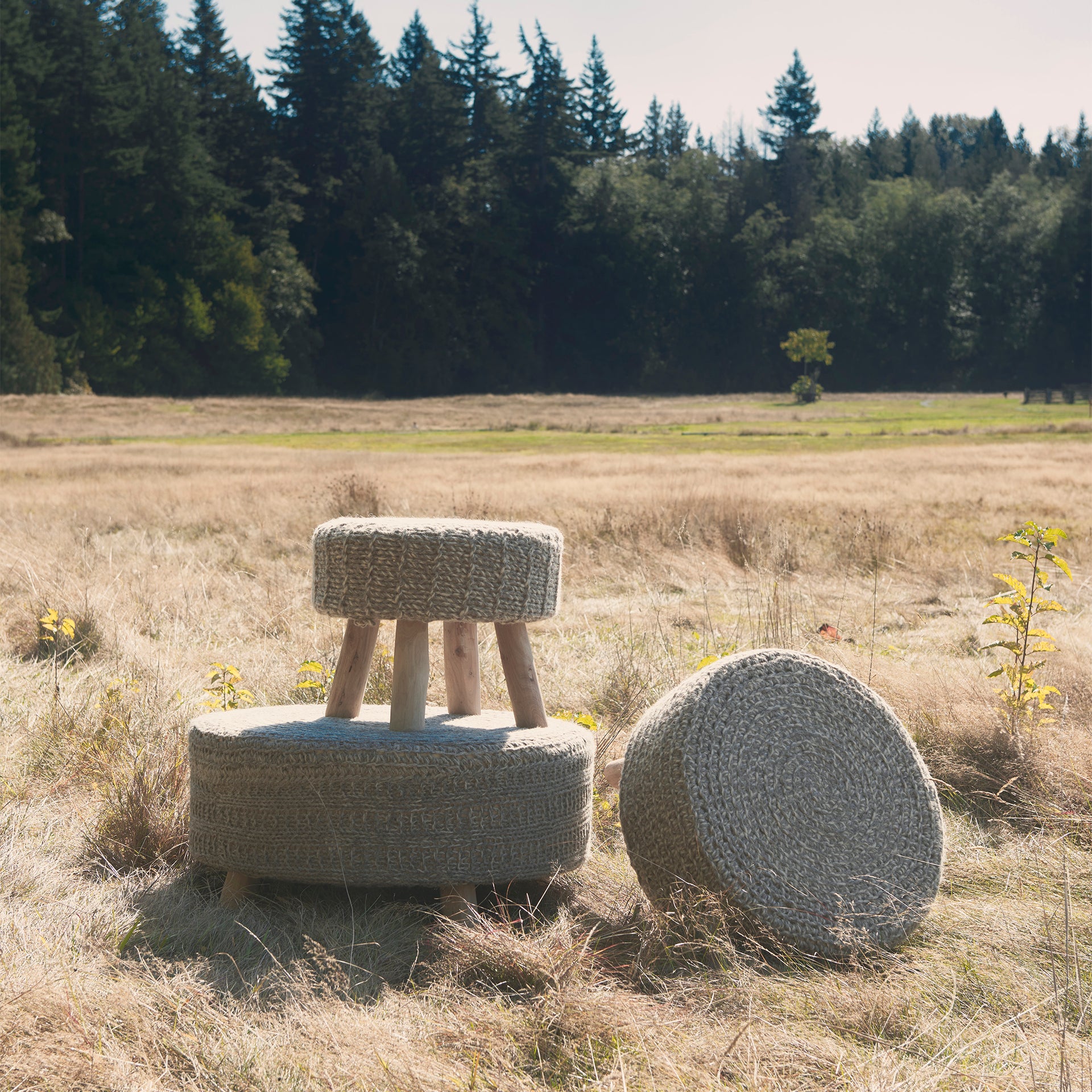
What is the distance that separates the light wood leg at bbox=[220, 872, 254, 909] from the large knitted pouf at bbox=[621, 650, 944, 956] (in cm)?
128

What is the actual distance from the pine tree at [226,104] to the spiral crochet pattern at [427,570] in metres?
68.3

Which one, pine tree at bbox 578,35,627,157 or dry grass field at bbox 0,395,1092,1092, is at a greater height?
pine tree at bbox 578,35,627,157

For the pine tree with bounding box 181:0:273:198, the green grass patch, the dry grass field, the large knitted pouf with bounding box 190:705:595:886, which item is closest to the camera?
the dry grass field

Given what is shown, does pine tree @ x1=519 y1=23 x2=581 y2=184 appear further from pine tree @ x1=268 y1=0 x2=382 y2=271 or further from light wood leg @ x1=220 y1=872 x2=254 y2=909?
light wood leg @ x1=220 y1=872 x2=254 y2=909

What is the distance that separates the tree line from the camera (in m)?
58.4

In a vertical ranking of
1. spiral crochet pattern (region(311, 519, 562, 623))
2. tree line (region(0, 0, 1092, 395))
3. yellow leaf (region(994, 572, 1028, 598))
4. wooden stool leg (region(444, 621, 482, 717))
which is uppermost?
tree line (region(0, 0, 1092, 395))

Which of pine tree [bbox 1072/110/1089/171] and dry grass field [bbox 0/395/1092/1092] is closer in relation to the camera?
dry grass field [bbox 0/395/1092/1092]

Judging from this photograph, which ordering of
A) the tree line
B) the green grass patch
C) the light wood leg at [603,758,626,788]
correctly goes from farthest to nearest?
the tree line, the green grass patch, the light wood leg at [603,758,626,788]

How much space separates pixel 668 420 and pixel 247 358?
30424 millimetres

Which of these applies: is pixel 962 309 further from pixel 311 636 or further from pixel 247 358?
pixel 311 636

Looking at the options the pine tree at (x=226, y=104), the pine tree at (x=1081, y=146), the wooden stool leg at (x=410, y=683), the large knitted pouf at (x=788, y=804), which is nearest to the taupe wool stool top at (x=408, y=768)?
the wooden stool leg at (x=410, y=683)

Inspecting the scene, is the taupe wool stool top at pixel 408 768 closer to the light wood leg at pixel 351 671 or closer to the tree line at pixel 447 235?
the light wood leg at pixel 351 671

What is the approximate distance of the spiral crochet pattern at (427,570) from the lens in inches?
147

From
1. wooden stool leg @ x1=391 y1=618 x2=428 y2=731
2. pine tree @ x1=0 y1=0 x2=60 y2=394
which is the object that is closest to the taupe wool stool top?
wooden stool leg @ x1=391 y1=618 x2=428 y2=731
